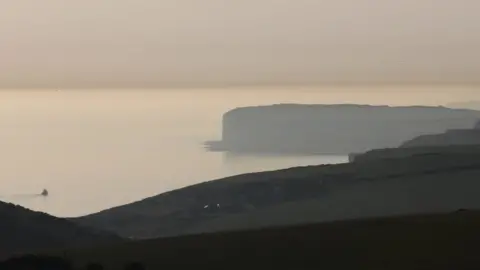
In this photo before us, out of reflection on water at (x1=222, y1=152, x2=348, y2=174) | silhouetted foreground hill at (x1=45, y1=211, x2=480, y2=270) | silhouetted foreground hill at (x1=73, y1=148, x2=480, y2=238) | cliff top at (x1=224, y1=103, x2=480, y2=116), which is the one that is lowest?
silhouetted foreground hill at (x1=45, y1=211, x2=480, y2=270)

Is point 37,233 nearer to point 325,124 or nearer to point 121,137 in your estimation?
point 121,137

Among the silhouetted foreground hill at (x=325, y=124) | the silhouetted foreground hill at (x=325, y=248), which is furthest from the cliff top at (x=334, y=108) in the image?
the silhouetted foreground hill at (x=325, y=248)

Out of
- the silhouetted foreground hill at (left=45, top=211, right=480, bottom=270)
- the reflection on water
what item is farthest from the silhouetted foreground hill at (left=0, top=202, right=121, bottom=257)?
the reflection on water

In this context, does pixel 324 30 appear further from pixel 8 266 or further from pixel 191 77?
pixel 8 266

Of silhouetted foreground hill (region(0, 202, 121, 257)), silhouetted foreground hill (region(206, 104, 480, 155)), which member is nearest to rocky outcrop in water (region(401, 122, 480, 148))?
silhouetted foreground hill (region(206, 104, 480, 155))

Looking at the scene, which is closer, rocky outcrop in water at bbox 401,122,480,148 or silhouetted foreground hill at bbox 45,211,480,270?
silhouetted foreground hill at bbox 45,211,480,270

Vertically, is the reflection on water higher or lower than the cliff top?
lower

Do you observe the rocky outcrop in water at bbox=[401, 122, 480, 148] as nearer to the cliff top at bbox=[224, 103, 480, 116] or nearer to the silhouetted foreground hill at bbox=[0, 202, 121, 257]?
the cliff top at bbox=[224, 103, 480, 116]

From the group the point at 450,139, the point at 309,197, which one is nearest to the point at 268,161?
the point at 309,197
